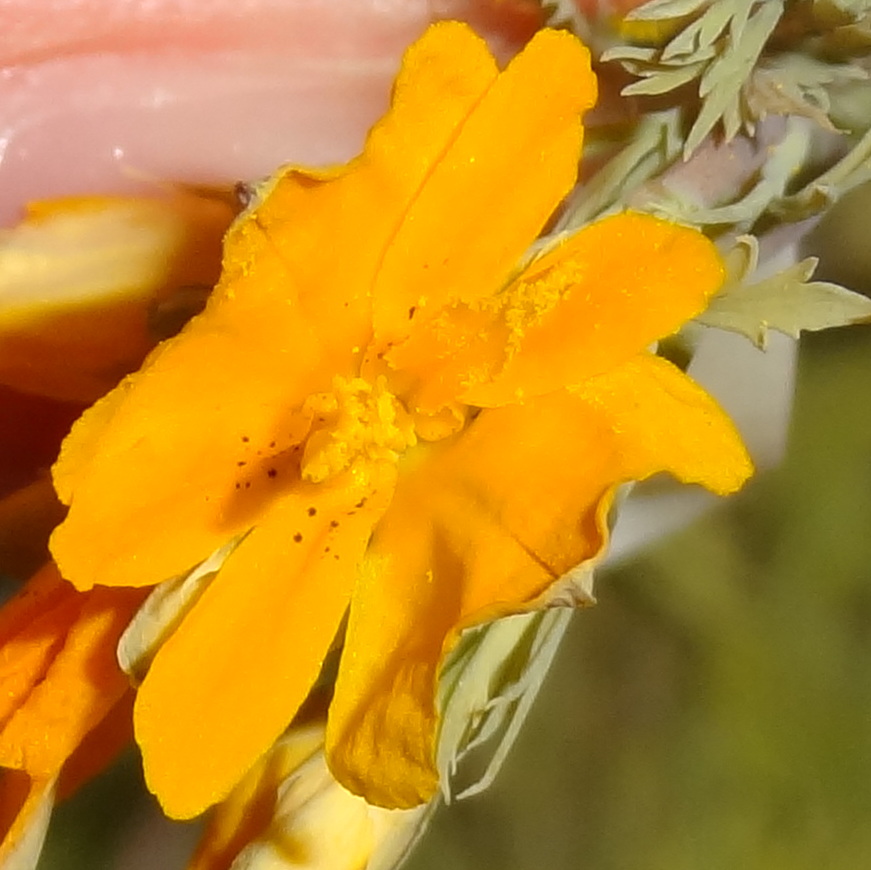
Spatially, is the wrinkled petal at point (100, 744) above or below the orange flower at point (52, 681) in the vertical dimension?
below

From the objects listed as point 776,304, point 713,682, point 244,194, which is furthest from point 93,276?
point 713,682

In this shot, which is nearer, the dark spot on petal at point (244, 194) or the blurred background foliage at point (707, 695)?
the dark spot on petal at point (244, 194)

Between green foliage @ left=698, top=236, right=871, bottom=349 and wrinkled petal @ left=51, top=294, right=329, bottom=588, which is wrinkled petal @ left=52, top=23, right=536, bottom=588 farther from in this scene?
green foliage @ left=698, top=236, right=871, bottom=349

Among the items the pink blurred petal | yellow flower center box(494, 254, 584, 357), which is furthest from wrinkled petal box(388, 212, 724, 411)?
the pink blurred petal

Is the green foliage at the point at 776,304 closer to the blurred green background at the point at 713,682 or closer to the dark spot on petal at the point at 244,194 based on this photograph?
the dark spot on petal at the point at 244,194

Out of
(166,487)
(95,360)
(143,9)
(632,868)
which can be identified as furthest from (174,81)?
(632,868)

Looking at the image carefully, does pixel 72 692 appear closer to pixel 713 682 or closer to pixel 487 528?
pixel 487 528

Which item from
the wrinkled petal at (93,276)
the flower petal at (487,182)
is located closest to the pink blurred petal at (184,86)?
the wrinkled petal at (93,276)
